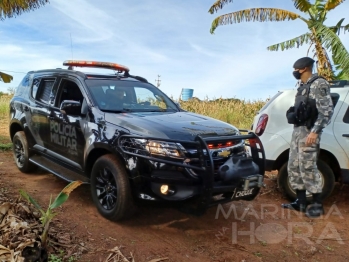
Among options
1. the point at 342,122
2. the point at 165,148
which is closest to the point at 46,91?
the point at 165,148

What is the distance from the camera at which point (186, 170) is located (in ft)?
10.9

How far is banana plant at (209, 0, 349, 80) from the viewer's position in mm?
10289

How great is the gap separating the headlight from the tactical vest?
1882 millimetres

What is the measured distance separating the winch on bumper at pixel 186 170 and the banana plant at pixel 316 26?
8.42 meters

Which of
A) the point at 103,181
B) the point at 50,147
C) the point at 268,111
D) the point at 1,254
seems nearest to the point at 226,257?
the point at 103,181

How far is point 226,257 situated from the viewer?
329 centimetres

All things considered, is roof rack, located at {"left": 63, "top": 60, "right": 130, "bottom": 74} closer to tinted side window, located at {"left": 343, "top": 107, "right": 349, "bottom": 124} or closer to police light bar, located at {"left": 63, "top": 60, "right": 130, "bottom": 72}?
police light bar, located at {"left": 63, "top": 60, "right": 130, "bottom": 72}

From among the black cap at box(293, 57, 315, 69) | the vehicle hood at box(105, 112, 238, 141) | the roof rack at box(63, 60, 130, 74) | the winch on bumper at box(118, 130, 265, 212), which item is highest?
the black cap at box(293, 57, 315, 69)

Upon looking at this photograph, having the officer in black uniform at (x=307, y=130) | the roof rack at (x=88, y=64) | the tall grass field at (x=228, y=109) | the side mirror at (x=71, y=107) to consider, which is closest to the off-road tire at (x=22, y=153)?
the roof rack at (x=88, y=64)

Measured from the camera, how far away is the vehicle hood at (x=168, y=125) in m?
3.46

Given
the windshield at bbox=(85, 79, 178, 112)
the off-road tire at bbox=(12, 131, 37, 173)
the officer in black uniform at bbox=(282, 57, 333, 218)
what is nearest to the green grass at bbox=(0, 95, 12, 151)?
the off-road tire at bbox=(12, 131, 37, 173)

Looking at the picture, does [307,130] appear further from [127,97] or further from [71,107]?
[71,107]

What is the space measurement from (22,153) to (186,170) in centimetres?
361

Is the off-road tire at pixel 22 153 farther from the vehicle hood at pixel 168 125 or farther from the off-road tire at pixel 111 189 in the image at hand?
the vehicle hood at pixel 168 125
